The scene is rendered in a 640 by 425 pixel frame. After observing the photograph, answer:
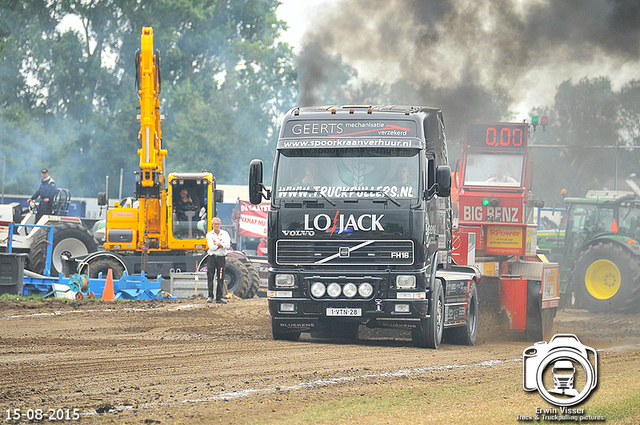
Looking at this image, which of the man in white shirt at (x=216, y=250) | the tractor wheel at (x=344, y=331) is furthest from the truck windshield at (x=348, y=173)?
the man in white shirt at (x=216, y=250)

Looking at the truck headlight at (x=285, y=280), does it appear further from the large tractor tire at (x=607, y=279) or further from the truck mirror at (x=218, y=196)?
the large tractor tire at (x=607, y=279)

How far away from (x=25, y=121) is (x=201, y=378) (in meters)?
39.5

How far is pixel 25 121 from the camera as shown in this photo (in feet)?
148

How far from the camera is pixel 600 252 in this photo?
20.6 metres

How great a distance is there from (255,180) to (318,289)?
171 cm

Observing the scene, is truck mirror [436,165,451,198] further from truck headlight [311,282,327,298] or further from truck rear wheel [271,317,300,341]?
truck rear wheel [271,317,300,341]

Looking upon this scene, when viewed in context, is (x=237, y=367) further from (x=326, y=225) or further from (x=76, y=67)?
(x=76, y=67)

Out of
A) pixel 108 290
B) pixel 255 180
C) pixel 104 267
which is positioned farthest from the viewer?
pixel 104 267

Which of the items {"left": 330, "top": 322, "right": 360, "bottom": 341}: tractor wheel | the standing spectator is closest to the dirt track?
{"left": 330, "top": 322, "right": 360, "bottom": 341}: tractor wheel

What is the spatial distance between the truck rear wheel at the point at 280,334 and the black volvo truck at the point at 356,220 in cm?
36

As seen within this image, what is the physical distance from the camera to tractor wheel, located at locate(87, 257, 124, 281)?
20391 mm

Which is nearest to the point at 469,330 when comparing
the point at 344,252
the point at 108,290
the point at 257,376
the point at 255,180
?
the point at 344,252

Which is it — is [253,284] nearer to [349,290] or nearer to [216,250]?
[216,250]

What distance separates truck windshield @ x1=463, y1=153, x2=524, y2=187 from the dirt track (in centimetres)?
488
